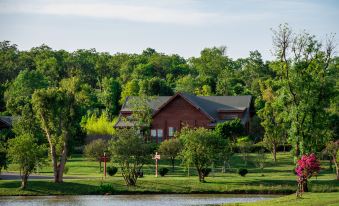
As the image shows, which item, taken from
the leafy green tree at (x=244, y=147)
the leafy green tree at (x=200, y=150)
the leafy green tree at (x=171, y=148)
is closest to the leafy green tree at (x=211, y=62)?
the leafy green tree at (x=244, y=147)

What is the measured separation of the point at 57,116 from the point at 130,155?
7286mm

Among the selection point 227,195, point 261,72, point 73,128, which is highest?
point 261,72

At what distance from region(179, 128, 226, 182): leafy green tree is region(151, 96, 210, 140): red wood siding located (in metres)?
36.3

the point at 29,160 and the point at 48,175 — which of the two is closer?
the point at 29,160

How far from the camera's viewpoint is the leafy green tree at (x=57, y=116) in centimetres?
7000

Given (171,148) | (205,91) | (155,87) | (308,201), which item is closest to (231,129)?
(171,148)

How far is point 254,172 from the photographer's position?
82125mm

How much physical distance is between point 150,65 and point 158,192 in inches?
4404

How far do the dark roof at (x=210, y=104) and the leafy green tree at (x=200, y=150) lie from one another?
34.6m

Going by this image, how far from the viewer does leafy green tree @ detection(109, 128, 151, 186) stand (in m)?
70.9

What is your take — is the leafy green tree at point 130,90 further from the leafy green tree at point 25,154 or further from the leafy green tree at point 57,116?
the leafy green tree at point 25,154

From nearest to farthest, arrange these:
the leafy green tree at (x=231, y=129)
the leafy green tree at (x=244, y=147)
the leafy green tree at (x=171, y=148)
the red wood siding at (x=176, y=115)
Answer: the leafy green tree at (x=171, y=148) → the leafy green tree at (x=244, y=147) → the leafy green tree at (x=231, y=129) → the red wood siding at (x=176, y=115)

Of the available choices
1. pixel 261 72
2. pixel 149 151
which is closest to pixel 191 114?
pixel 149 151

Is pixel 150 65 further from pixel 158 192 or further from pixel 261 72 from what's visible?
pixel 158 192
